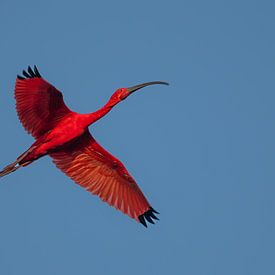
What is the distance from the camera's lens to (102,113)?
66.9ft

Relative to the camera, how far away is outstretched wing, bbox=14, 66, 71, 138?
65.9 ft

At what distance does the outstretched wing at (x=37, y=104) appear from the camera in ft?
65.9

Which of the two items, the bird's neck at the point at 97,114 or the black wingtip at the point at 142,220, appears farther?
the black wingtip at the point at 142,220

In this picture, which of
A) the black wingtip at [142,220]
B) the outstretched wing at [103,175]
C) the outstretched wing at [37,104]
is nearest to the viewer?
the outstretched wing at [37,104]

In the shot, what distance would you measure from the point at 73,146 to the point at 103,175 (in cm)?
133

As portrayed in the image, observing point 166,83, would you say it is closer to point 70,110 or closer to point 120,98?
point 120,98

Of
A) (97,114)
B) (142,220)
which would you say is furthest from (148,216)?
(97,114)

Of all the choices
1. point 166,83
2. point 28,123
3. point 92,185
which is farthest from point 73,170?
point 166,83

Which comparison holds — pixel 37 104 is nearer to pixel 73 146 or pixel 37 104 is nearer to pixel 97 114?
pixel 97 114

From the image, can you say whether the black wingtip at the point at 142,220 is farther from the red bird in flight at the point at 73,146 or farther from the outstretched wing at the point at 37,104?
the outstretched wing at the point at 37,104

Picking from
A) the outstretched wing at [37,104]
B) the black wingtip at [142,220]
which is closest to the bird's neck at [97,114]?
the outstretched wing at [37,104]

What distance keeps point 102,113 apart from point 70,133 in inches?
40.9

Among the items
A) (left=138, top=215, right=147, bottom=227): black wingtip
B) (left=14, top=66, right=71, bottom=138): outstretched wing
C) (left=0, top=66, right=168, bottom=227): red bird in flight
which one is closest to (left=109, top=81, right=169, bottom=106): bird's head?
(left=0, top=66, right=168, bottom=227): red bird in flight

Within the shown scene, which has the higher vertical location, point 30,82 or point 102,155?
point 30,82
